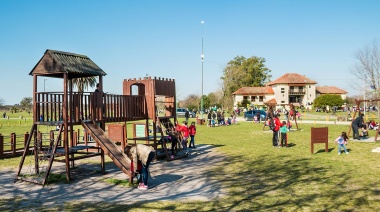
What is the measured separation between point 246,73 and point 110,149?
92.8 metres

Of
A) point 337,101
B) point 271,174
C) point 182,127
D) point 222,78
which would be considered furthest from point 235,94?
point 271,174

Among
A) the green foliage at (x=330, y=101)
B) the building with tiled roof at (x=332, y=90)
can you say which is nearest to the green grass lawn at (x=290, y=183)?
the green foliage at (x=330, y=101)

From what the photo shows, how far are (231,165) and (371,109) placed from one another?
6937cm

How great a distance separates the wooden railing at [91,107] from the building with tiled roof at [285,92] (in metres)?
76.3

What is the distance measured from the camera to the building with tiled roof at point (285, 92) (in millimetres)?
91062

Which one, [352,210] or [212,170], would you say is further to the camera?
[212,170]

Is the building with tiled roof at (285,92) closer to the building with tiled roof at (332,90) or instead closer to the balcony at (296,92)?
the balcony at (296,92)

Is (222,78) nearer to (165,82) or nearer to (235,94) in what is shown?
(235,94)

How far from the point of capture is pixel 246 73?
102375 millimetres

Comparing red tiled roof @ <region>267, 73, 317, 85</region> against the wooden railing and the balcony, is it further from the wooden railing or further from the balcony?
the wooden railing

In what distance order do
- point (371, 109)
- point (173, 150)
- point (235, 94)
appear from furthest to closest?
point (235, 94)
point (371, 109)
point (173, 150)

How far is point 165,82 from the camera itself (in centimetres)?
1812

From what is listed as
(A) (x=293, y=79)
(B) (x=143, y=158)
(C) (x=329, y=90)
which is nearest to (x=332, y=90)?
(C) (x=329, y=90)

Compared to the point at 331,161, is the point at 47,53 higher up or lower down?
higher up
